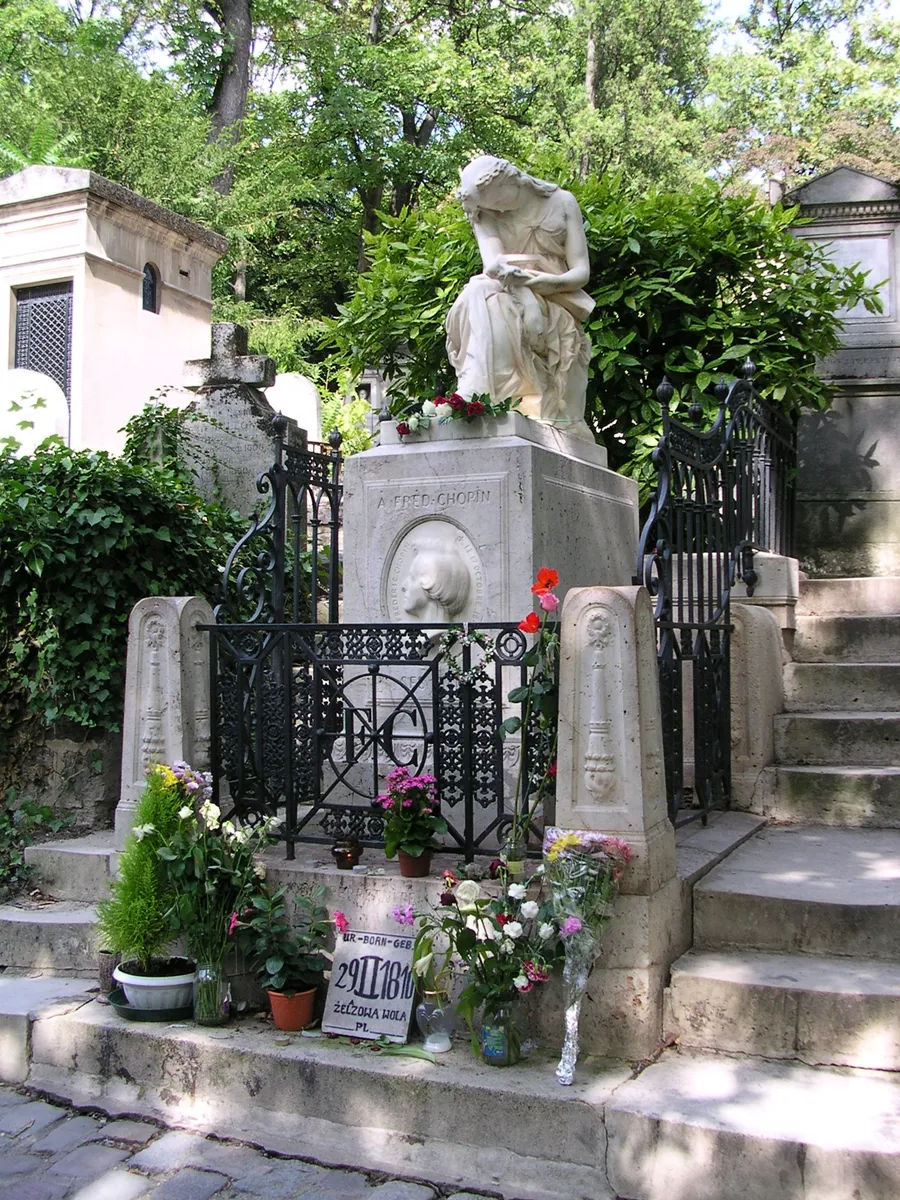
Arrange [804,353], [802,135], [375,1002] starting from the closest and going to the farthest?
[375,1002] < [804,353] < [802,135]

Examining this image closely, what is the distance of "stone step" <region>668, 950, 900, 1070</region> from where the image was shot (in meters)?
3.41

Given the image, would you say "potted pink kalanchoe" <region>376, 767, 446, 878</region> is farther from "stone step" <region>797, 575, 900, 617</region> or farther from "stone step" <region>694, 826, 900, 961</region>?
"stone step" <region>797, 575, 900, 617</region>

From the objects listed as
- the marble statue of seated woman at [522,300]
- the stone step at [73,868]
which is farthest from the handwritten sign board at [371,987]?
the marble statue of seated woman at [522,300]

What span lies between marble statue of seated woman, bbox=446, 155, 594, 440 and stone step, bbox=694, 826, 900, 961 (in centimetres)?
244

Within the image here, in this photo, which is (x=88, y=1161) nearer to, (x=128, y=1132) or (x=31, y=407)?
(x=128, y=1132)

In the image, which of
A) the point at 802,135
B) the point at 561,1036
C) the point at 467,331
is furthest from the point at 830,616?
the point at 802,135

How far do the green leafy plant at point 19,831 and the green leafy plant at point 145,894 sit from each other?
1214 mm

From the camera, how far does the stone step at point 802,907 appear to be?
149 inches

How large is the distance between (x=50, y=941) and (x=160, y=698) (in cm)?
115

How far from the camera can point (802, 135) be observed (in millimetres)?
28312

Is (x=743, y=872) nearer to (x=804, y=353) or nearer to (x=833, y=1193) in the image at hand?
(x=833, y=1193)

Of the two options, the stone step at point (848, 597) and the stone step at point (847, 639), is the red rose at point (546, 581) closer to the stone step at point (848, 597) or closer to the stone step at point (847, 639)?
the stone step at point (847, 639)

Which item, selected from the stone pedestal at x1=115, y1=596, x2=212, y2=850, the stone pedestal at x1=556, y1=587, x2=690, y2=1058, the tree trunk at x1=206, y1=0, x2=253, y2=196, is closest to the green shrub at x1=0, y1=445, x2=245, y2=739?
the stone pedestal at x1=115, y1=596, x2=212, y2=850

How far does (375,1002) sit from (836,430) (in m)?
5.95
